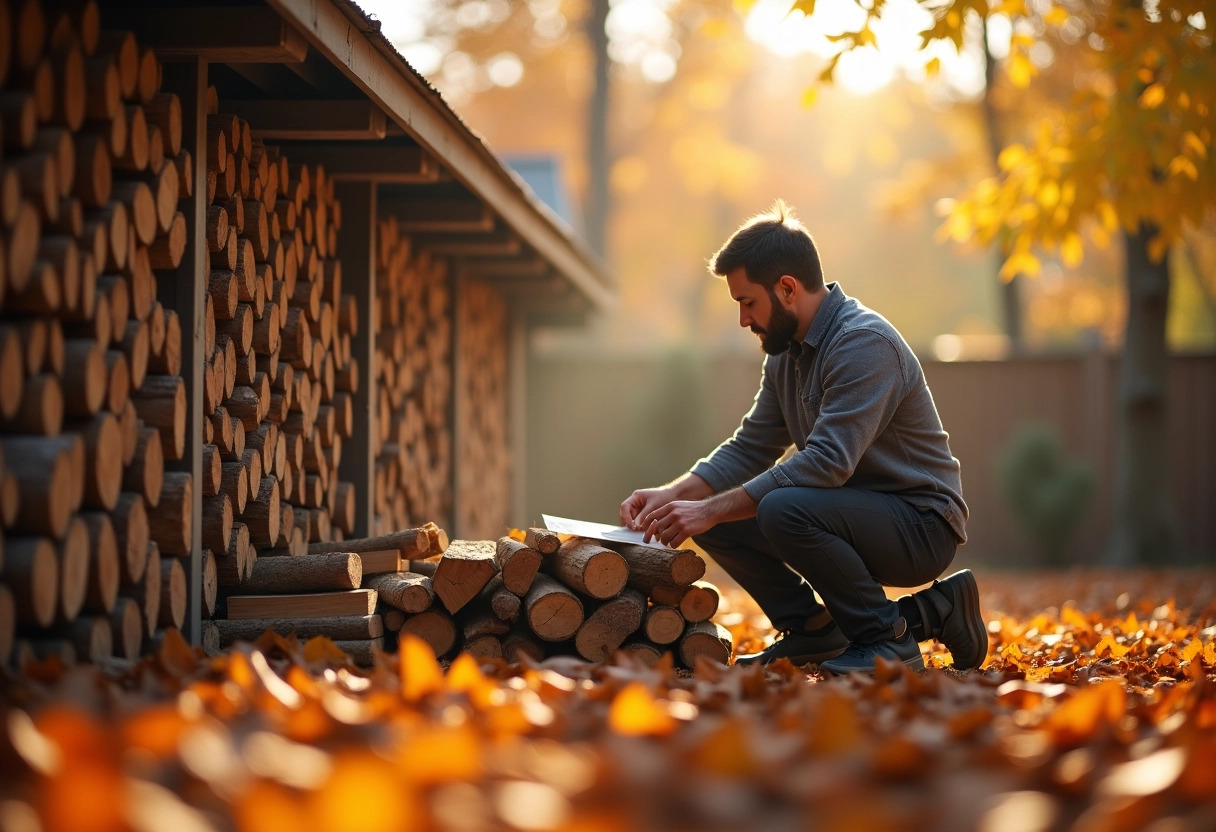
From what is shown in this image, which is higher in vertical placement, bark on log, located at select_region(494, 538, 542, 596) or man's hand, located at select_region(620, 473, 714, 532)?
man's hand, located at select_region(620, 473, 714, 532)

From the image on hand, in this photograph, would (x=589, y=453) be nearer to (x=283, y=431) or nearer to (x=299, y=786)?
(x=283, y=431)

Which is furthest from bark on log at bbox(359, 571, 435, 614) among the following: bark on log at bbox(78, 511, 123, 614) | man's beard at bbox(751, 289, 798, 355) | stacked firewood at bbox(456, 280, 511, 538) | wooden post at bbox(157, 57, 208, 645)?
stacked firewood at bbox(456, 280, 511, 538)

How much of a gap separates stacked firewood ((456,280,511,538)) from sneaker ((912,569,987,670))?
4.07 m

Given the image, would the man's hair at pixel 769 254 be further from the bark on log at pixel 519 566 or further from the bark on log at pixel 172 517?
the bark on log at pixel 172 517

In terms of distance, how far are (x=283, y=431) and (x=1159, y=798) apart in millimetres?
3347

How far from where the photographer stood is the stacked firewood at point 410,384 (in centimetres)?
573

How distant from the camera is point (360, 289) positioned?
512 cm

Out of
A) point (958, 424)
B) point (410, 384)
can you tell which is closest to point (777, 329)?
point (410, 384)

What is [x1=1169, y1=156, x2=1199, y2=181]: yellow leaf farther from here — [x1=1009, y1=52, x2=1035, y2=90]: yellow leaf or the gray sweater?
the gray sweater

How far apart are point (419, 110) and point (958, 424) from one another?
328 inches

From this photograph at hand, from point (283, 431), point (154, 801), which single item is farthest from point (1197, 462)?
point (154, 801)

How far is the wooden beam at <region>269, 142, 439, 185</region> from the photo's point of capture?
4699 mm

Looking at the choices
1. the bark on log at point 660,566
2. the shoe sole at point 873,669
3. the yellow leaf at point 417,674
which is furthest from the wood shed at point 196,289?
the shoe sole at point 873,669

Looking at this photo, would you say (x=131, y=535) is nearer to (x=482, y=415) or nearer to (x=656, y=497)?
(x=656, y=497)
